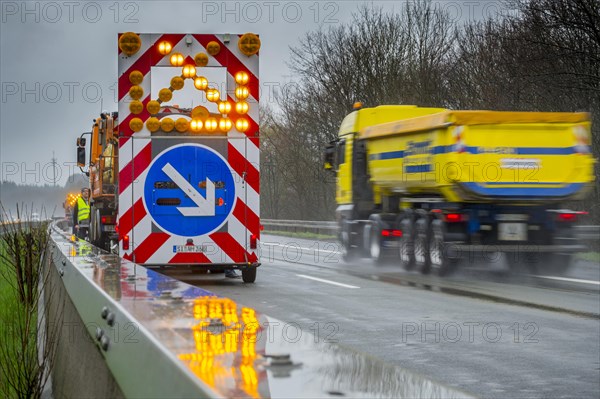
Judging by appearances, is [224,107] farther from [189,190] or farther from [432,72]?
[432,72]

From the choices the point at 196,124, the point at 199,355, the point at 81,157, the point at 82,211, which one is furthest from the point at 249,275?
the point at 82,211

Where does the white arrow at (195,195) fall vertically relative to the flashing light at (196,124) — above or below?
below

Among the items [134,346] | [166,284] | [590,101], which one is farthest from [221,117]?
[590,101]

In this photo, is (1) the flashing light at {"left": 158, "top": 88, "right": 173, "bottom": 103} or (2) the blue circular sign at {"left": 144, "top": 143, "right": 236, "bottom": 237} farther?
(2) the blue circular sign at {"left": 144, "top": 143, "right": 236, "bottom": 237}

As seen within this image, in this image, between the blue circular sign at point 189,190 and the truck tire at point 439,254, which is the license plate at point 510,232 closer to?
the truck tire at point 439,254

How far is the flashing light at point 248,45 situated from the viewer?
48.6 ft

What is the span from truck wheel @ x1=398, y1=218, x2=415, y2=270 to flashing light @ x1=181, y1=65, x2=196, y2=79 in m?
7.49

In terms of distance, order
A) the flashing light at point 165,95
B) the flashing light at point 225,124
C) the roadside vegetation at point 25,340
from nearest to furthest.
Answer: the roadside vegetation at point 25,340 → the flashing light at point 165,95 → the flashing light at point 225,124

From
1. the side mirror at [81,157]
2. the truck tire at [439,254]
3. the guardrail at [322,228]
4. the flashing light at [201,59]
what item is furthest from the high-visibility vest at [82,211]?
the flashing light at [201,59]

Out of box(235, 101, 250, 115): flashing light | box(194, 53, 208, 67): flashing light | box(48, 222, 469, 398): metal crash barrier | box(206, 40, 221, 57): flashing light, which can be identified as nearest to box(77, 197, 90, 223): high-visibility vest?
box(235, 101, 250, 115): flashing light

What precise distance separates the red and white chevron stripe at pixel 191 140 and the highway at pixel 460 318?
754mm

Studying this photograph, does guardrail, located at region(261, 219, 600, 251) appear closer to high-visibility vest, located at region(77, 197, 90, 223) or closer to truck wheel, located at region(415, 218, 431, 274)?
truck wheel, located at region(415, 218, 431, 274)

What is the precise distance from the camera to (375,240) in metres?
22.6

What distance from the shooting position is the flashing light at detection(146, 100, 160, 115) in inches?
574
